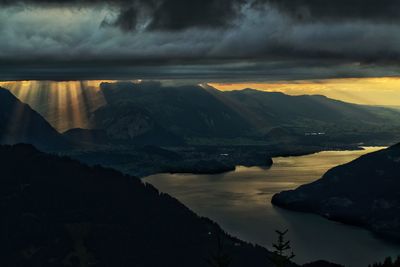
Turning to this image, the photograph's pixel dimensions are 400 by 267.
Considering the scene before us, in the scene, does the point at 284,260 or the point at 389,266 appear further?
the point at 389,266

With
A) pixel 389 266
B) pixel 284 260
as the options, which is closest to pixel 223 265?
pixel 284 260

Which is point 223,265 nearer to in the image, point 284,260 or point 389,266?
point 284,260

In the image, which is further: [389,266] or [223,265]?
[389,266]

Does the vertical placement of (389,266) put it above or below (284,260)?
below

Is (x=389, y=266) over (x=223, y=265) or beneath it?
beneath
